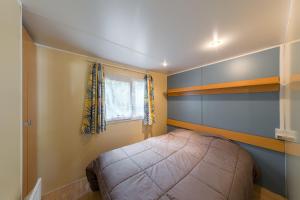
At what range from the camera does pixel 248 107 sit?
6.05ft

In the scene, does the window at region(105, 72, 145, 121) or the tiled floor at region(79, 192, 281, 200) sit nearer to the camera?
the tiled floor at region(79, 192, 281, 200)

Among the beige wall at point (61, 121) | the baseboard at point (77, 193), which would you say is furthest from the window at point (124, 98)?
the baseboard at point (77, 193)

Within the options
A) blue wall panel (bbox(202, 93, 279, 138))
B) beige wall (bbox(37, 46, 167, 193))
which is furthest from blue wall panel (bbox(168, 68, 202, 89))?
beige wall (bbox(37, 46, 167, 193))

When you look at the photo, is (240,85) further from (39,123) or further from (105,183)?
(39,123)

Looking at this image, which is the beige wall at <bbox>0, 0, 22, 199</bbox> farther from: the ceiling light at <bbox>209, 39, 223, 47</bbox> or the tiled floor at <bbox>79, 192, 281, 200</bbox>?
the ceiling light at <bbox>209, 39, 223, 47</bbox>

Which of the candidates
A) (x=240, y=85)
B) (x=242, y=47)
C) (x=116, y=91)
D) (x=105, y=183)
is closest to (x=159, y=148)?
(x=105, y=183)

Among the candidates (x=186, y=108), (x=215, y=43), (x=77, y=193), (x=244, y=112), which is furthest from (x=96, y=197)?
(x=215, y=43)

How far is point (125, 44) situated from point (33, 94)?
1386mm

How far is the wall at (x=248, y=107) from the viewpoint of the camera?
5.25ft

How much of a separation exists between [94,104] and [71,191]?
1.37 m

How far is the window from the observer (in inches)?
89.5

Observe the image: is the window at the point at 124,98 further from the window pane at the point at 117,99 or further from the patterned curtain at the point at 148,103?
the patterned curtain at the point at 148,103

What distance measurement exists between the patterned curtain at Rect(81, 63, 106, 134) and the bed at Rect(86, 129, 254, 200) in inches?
23.6

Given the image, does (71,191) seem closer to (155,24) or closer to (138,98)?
(138,98)
